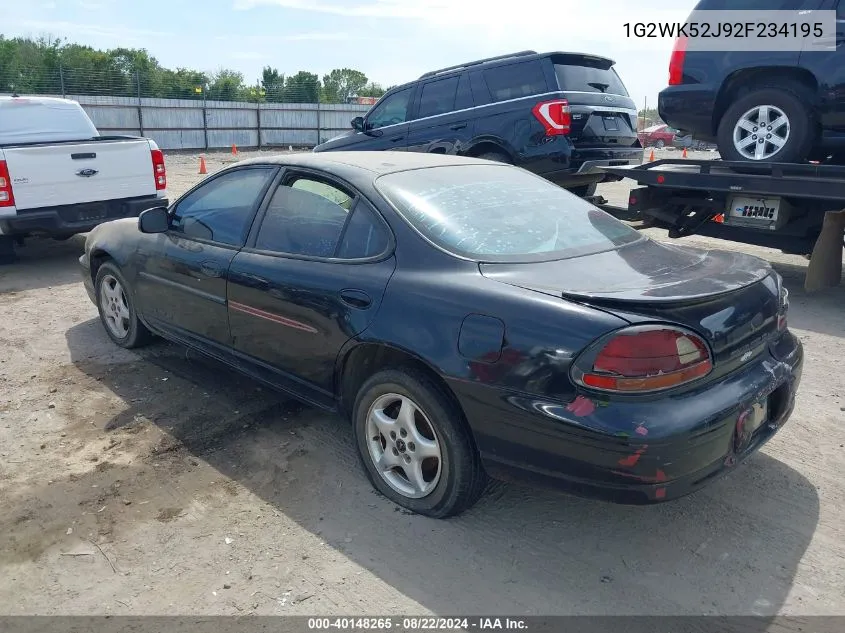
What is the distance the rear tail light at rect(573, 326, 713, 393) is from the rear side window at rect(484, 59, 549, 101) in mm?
6518

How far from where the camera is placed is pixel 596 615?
2.51 meters

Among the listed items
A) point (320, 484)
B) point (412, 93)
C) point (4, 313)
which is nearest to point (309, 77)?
point (412, 93)

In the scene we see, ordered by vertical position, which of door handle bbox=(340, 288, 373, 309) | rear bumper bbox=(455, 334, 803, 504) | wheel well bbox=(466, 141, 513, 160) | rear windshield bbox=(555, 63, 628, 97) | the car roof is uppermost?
rear windshield bbox=(555, 63, 628, 97)

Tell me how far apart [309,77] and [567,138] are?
45.8m

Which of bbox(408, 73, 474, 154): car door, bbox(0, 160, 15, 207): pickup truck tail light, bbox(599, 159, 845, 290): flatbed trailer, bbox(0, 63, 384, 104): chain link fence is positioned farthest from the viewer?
bbox(0, 63, 384, 104): chain link fence

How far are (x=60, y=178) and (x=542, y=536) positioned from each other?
263 inches

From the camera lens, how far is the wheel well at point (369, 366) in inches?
115

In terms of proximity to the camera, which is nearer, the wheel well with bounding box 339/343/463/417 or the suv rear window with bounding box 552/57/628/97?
the wheel well with bounding box 339/343/463/417

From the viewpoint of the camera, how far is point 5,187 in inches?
277

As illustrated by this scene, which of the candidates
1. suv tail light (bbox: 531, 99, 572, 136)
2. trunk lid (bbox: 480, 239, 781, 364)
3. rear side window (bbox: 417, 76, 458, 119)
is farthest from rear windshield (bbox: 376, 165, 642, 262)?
rear side window (bbox: 417, 76, 458, 119)

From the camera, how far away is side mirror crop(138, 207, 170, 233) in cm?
434

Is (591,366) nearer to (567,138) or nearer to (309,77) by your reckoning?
(567,138)

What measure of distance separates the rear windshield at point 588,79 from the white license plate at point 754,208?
2.65 meters

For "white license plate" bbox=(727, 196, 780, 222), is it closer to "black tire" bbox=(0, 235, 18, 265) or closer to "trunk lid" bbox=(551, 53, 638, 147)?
"trunk lid" bbox=(551, 53, 638, 147)
